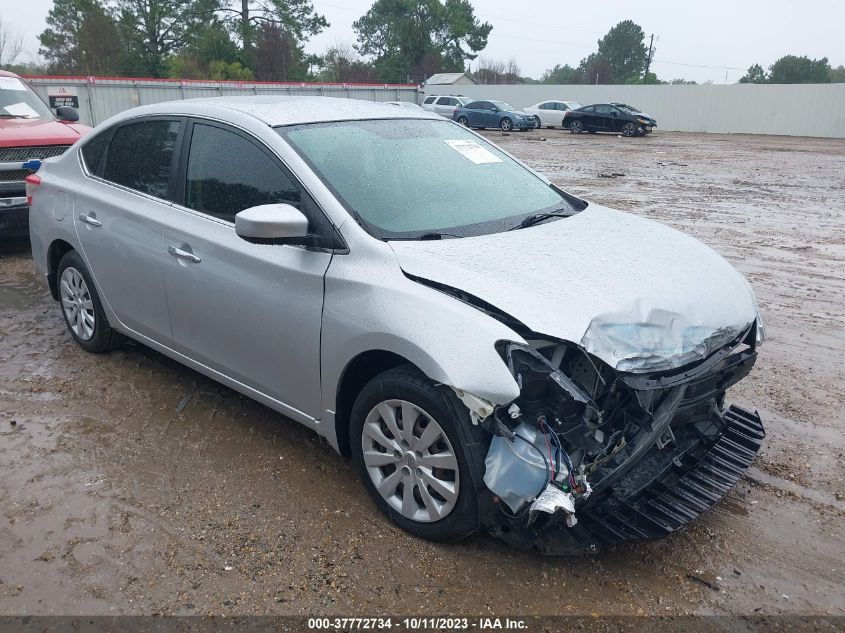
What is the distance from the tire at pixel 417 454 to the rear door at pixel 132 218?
5.37 feet

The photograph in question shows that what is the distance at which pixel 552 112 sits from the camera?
35.2 m

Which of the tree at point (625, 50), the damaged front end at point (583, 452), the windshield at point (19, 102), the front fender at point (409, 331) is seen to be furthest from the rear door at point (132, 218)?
the tree at point (625, 50)

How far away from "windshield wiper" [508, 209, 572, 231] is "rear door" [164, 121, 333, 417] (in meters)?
1.02

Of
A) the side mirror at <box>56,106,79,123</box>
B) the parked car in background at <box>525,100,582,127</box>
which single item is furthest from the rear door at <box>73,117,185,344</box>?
the parked car in background at <box>525,100,582,127</box>

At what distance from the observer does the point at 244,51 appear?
46.1 metres

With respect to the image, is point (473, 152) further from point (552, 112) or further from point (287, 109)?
point (552, 112)

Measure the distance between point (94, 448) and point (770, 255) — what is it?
24.8ft

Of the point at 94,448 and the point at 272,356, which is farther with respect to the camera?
the point at 94,448

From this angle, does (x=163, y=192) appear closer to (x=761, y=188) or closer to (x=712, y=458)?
(x=712, y=458)

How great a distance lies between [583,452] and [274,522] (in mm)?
1451

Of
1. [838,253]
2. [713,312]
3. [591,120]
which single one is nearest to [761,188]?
[838,253]

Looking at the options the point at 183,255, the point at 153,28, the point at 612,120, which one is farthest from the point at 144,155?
the point at 153,28

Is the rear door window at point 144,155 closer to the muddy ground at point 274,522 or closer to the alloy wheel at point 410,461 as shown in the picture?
the muddy ground at point 274,522

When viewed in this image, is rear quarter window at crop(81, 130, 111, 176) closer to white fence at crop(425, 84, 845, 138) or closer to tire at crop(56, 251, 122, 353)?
tire at crop(56, 251, 122, 353)
